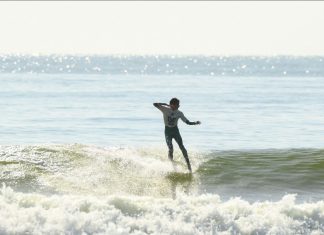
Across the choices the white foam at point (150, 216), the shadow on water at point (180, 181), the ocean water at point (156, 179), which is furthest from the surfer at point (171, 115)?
the white foam at point (150, 216)

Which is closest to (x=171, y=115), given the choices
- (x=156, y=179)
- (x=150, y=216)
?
(x=156, y=179)

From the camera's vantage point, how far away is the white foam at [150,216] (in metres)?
13.8

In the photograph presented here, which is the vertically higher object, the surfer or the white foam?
the surfer

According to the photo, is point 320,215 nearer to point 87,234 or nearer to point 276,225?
point 276,225

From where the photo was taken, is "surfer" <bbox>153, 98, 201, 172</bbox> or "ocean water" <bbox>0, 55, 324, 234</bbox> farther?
"surfer" <bbox>153, 98, 201, 172</bbox>

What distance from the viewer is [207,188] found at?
18438mm

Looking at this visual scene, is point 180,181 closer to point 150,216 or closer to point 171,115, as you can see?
point 171,115

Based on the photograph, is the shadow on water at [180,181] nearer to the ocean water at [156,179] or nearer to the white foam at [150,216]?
the ocean water at [156,179]

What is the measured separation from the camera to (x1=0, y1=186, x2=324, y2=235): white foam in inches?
543

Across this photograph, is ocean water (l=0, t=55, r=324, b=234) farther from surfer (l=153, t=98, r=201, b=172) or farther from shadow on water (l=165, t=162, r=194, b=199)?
surfer (l=153, t=98, r=201, b=172)

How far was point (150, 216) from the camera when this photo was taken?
47.5 ft

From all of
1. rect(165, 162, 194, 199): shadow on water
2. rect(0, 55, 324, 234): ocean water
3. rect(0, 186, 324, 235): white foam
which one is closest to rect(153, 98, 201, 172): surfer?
rect(165, 162, 194, 199): shadow on water

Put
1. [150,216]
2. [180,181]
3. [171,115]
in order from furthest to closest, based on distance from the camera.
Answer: [171,115]
[180,181]
[150,216]

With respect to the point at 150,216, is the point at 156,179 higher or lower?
lower
